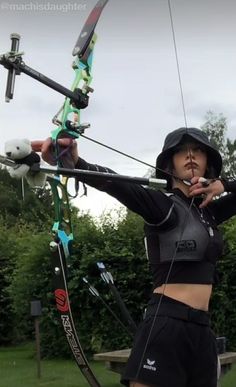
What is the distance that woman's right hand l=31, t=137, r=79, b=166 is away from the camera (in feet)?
7.07

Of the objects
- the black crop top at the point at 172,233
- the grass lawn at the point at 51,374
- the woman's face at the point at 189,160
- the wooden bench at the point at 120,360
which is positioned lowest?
the grass lawn at the point at 51,374

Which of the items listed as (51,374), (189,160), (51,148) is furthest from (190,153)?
(51,374)

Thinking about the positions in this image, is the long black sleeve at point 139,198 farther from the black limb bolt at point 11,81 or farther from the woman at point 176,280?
the black limb bolt at point 11,81

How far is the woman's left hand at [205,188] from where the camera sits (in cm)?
221

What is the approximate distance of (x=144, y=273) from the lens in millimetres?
8016

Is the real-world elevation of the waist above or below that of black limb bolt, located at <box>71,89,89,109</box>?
below

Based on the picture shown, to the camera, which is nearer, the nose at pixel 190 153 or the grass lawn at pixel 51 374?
the nose at pixel 190 153

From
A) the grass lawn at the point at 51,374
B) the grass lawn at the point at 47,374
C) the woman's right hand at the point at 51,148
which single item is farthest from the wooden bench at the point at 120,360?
the woman's right hand at the point at 51,148

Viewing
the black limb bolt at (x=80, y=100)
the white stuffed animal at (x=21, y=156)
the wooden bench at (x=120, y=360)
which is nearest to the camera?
the white stuffed animal at (x=21, y=156)

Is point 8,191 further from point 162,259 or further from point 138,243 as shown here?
point 162,259

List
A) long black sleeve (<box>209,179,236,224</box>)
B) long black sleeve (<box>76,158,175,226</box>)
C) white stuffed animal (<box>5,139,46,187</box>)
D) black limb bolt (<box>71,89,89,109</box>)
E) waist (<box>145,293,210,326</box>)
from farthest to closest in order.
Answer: long black sleeve (<box>209,179,236,224</box>) → black limb bolt (<box>71,89,89,109</box>) → waist (<box>145,293,210,326</box>) → long black sleeve (<box>76,158,175,226</box>) → white stuffed animal (<box>5,139,46,187</box>)

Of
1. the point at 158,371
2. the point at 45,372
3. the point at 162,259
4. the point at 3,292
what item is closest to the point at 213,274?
the point at 162,259

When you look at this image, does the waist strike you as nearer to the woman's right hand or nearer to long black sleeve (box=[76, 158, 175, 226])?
long black sleeve (box=[76, 158, 175, 226])

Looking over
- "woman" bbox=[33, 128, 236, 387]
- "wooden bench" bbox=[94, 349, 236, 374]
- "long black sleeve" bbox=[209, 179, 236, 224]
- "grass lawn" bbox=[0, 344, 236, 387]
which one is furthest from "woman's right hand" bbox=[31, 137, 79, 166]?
"grass lawn" bbox=[0, 344, 236, 387]
